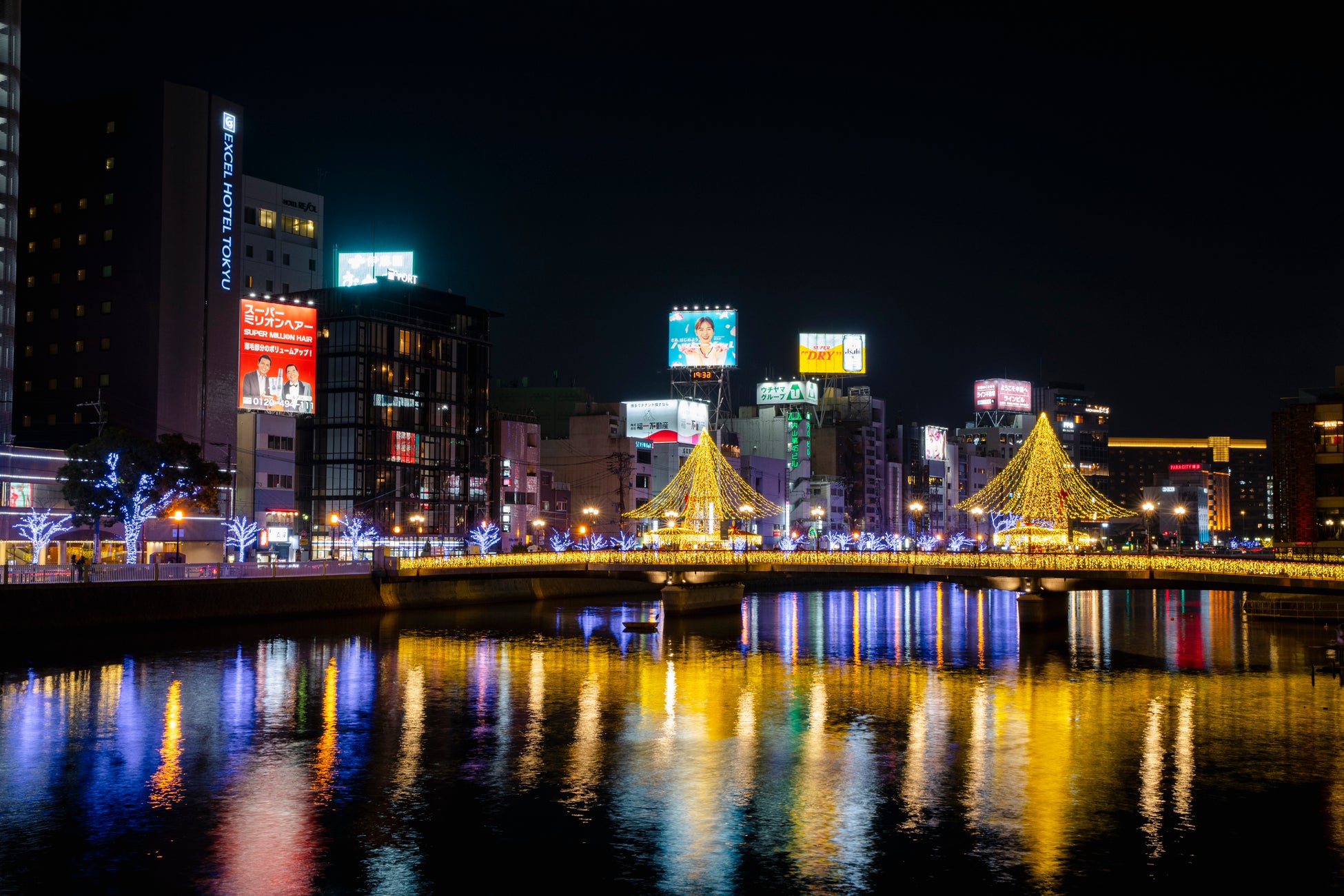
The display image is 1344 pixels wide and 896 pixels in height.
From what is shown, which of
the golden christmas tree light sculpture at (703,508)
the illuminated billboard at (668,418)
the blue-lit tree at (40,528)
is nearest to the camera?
the blue-lit tree at (40,528)

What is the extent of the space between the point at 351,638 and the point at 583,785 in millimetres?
46149

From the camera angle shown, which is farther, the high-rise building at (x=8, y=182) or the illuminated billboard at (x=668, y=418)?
the illuminated billboard at (x=668, y=418)

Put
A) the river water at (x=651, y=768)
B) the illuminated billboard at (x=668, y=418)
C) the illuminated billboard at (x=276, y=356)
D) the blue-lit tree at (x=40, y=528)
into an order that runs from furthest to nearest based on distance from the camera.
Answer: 1. the illuminated billboard at (x=668, y=418)
2. the illuminated billboard at (x=276, y=356)
3. the blue-lit tree at (x=40, y=528)
4. the river water at (x=651, y=768)

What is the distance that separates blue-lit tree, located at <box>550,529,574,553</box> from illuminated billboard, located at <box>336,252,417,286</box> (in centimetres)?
3431

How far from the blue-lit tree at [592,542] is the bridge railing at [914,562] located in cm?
4725

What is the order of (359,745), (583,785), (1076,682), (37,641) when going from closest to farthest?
(583,785)
(359,745)
(1076,682)
(37,641)

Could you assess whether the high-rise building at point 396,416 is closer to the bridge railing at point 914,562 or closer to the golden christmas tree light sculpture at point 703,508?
the golden christmas tree light sculpture at point 703,508

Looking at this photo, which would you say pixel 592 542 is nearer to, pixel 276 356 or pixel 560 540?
pixel 560 540

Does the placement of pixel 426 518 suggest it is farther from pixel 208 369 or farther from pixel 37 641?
pixel 37 641

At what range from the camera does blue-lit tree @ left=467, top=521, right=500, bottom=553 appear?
140 meters

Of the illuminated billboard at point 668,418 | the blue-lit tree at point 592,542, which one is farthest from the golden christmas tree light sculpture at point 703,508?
the illuminated billboard at point 668,418

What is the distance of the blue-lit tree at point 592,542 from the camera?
152 meters

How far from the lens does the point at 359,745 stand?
48.8 meters

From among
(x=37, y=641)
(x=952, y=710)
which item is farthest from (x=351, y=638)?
(x=952, y=710)
